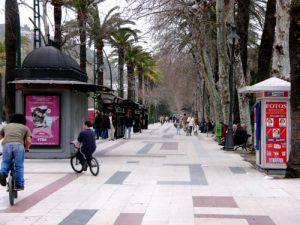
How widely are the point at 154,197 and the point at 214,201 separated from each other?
1197mm

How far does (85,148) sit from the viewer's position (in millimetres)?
15094

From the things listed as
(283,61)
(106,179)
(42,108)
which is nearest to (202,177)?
(106,179)

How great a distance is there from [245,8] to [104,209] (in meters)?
19.8

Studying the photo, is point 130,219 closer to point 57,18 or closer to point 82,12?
point 57,18

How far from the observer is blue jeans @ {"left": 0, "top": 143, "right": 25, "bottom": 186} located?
414 inches

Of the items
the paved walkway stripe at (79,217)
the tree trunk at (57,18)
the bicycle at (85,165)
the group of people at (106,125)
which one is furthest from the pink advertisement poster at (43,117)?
the group of people at (106,125)

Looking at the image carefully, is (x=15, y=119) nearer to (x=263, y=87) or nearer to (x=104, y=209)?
(x=104, y=209)

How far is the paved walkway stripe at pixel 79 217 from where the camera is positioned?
877cm

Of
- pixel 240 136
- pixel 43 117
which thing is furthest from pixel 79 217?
pixel 240 136

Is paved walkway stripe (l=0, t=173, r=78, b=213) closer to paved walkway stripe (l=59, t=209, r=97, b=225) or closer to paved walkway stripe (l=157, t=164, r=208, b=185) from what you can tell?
paved walkway stripe (l=59, t=209, r=97, b=225)

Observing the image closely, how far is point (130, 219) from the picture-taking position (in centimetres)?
902

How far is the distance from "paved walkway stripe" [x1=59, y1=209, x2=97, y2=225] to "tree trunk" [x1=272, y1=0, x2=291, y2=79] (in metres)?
9.62

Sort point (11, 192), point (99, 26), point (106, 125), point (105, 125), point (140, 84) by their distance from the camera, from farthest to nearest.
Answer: point (140, 84) < point (99, 26) < point (105, 125) < point (106, 125) < point (11, 192)

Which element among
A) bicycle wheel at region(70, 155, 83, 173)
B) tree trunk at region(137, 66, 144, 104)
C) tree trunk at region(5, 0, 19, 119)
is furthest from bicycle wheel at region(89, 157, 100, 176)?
tree trunk at region(137, 66, 144, 104)
